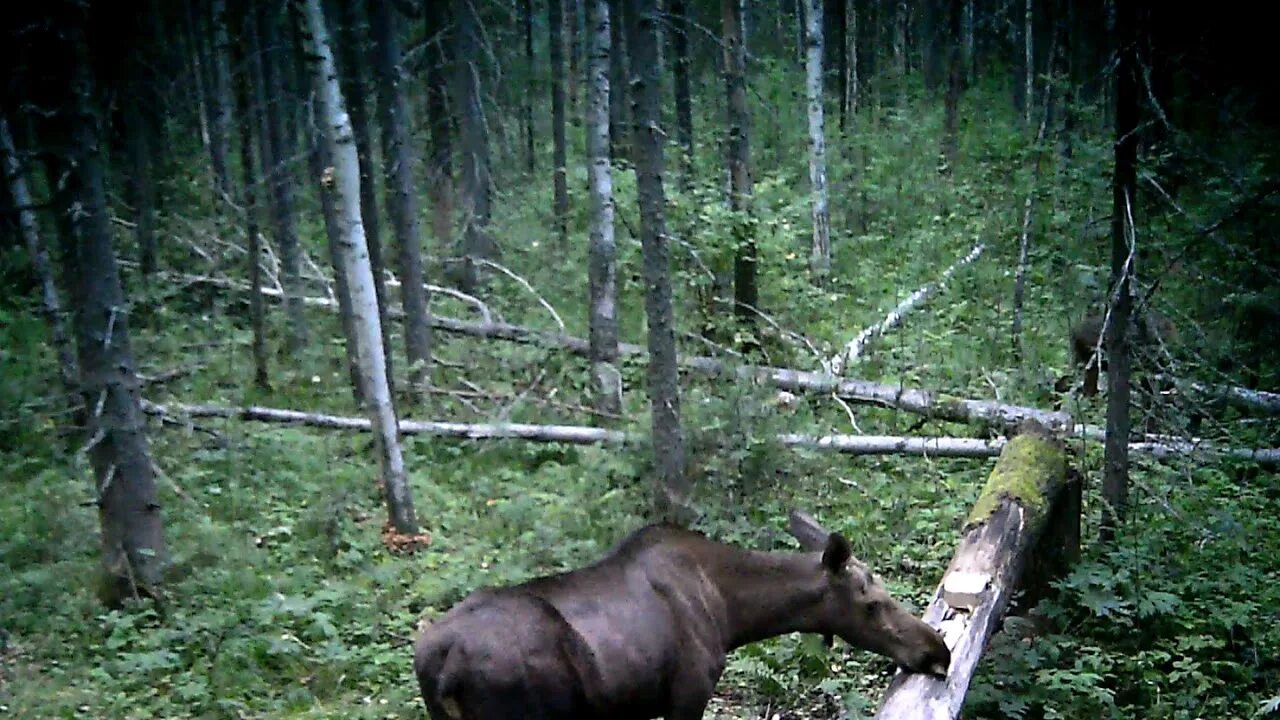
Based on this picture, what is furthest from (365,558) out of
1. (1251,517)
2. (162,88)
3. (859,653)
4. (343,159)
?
(162,88)

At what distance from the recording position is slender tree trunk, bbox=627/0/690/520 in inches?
384

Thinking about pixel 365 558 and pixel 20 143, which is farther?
pixel 20 143

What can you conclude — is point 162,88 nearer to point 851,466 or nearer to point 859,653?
point 851,466

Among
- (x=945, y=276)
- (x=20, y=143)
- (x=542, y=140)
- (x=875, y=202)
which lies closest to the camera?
(x=20, y=143)

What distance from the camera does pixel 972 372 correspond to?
46.3ft

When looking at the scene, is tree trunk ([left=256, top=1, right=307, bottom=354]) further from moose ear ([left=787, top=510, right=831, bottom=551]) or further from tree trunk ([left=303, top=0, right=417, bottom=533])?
moose ear ([left=787, top=510, right=831, bottom=551])

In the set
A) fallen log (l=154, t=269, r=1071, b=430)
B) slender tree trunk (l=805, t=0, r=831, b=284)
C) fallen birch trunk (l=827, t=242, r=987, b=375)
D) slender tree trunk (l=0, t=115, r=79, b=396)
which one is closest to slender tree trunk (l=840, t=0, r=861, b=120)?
slender tree trunk (l=805, t=0, r=831, b=284)

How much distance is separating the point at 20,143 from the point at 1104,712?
1897cm

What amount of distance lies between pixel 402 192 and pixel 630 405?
4.30m

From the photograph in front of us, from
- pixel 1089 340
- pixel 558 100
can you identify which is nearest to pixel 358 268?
pixel 1089 340

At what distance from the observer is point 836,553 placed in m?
6.41

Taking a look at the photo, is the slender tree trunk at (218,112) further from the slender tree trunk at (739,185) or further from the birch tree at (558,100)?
the slender tree trunk at (739,185)

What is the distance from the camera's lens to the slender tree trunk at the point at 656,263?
9750 millimetres

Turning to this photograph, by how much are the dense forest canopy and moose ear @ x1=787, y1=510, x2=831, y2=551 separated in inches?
18.8
